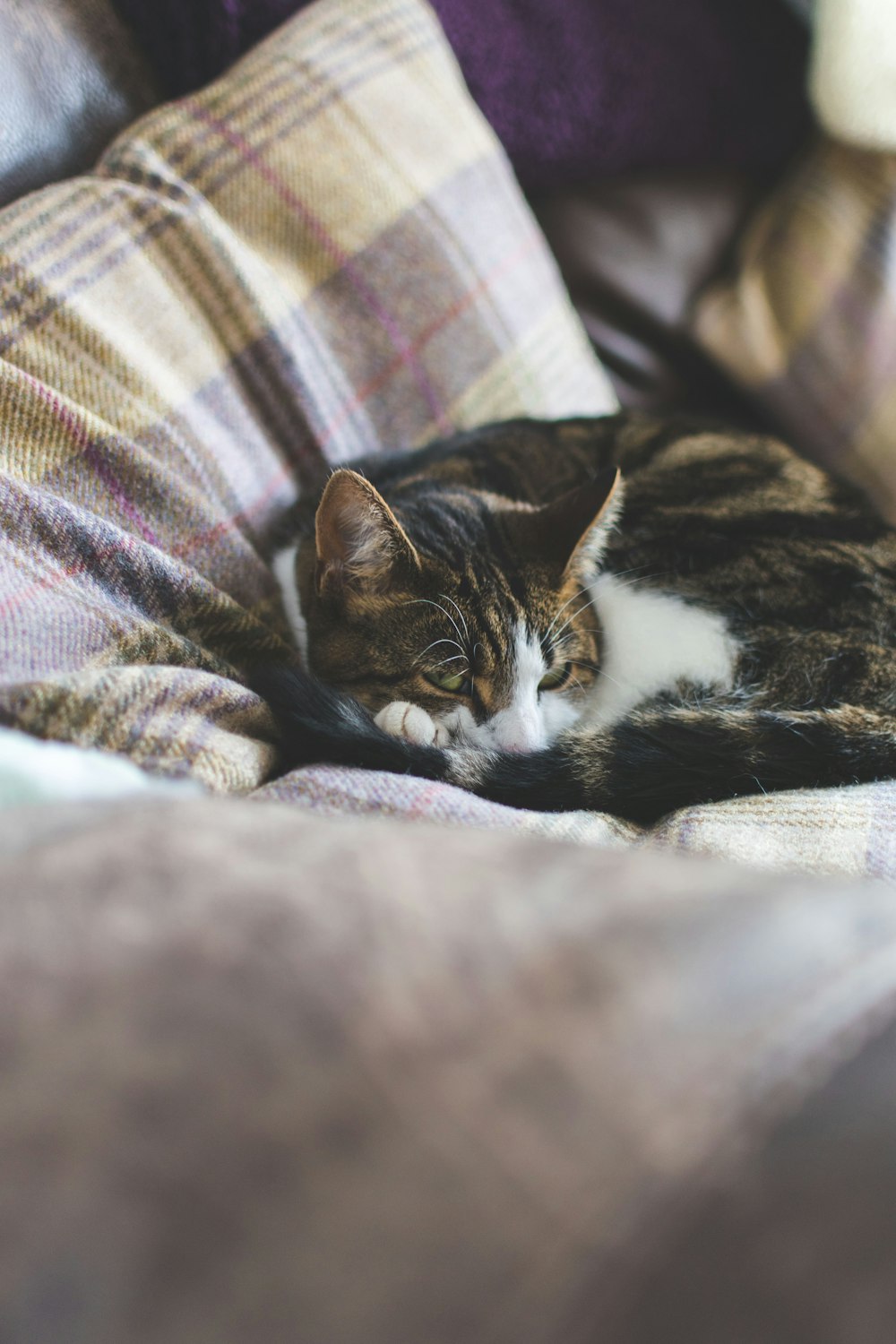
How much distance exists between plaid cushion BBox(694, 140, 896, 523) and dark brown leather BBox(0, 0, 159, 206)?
0.84 m

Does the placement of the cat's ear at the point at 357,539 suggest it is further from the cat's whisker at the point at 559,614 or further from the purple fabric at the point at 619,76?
the purple fabric at the point at 619,76

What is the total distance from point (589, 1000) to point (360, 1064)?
0.26 feet

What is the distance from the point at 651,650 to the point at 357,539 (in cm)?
35

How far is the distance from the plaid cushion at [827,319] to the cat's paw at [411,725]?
803 mm

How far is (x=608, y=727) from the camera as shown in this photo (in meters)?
0.85

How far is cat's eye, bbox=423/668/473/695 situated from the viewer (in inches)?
34.6

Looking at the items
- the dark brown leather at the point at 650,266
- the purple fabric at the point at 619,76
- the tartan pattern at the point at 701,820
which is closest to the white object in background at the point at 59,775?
the tartan pattern at the point at 701,820

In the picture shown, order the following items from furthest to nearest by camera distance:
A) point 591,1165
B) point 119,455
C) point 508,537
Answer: point 508,537
point 119,455
point 591,1165

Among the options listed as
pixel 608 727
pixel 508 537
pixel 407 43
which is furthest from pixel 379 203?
pixel 608 727

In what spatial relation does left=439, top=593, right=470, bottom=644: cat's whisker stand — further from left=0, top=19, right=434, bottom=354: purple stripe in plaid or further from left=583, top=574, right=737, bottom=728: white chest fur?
left=0, top=19, right=434, bottom=354: purple stripe in plaid

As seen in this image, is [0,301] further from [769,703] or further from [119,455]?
[769,703]

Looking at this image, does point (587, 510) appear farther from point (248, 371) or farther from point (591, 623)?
point (248, 371)

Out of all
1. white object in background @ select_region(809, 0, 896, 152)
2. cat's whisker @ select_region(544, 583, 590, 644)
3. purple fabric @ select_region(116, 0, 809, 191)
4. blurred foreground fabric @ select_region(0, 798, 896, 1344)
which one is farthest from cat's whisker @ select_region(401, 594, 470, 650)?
white object in background @ select_region(809, 0, 896, 152)

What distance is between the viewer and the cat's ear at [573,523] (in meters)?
0.90
